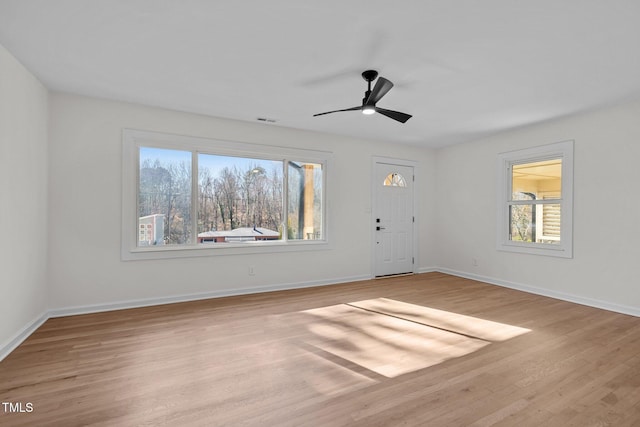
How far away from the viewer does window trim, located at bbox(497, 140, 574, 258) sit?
14.1 feet

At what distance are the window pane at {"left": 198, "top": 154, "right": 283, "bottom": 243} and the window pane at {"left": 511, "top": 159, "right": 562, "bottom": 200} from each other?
3.95m

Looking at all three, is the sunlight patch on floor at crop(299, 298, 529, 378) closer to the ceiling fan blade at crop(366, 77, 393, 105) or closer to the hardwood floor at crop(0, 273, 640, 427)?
the hardwood floor at crop(0, 273, 640, 427)

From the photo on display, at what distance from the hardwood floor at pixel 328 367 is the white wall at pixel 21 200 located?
30 cm

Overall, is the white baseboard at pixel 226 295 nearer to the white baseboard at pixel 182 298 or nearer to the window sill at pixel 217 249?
the white baseboard at pixel 182 298

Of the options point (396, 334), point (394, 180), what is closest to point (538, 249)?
point (394, 180)

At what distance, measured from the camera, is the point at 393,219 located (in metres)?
5.99

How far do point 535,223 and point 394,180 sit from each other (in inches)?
95.4

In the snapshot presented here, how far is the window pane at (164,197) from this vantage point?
4.00 metres

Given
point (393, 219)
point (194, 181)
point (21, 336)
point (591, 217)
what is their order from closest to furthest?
point (21, 336) < point (591, 217) < point (194, 181) < point (393, 219)

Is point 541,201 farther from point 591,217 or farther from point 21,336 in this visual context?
point 21,336

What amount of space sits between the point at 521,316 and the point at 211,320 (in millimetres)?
3621

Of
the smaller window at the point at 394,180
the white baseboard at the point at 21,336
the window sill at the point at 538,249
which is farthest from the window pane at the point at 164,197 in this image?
the window sill at the point at 538,249

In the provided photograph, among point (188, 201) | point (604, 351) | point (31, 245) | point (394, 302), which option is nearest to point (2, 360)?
point (31, 245)

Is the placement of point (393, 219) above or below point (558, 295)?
above
